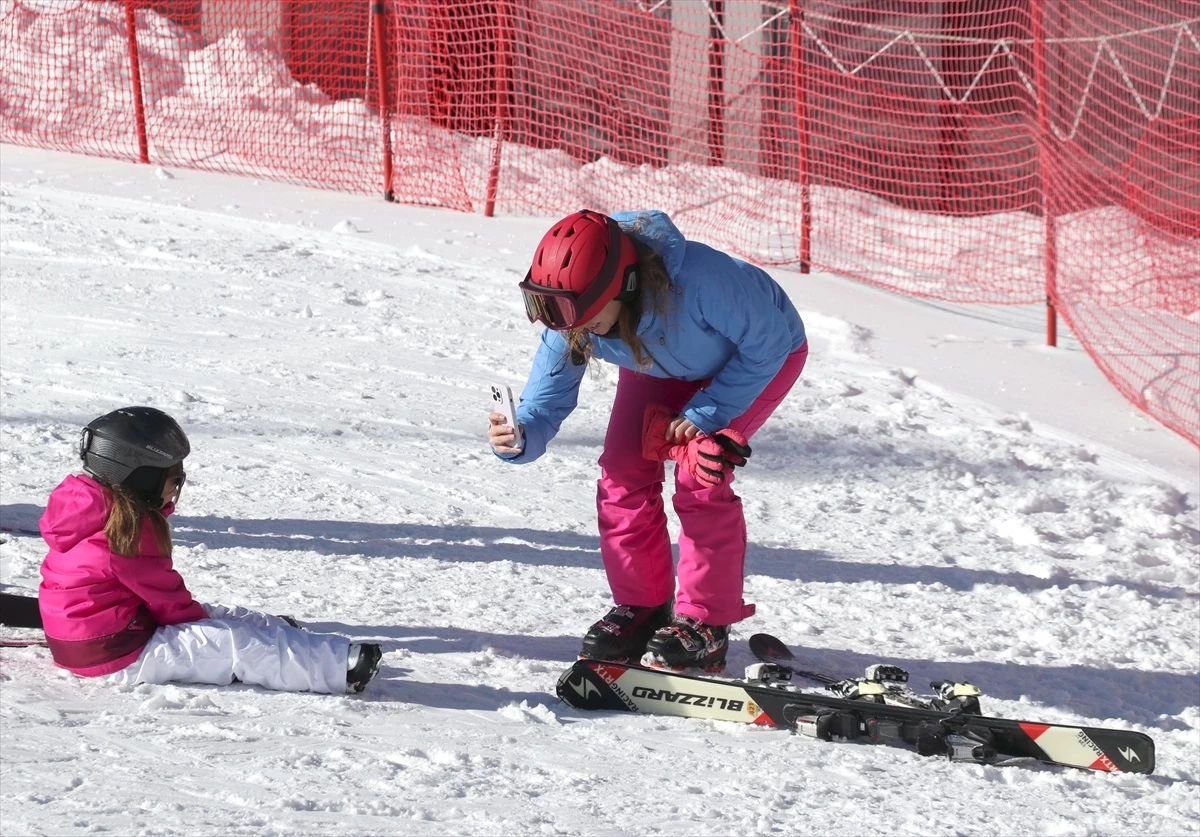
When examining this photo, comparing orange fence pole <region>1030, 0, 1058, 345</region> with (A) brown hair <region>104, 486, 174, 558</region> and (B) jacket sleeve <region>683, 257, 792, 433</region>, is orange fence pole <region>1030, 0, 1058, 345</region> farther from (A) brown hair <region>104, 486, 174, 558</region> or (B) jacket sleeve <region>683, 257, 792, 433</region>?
(A) brown hair <region>104, 486, 174, 558</region>

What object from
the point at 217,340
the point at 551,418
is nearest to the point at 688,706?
the point at 551,418

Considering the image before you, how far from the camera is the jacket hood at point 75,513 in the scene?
351cm

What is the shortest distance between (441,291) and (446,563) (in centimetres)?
369

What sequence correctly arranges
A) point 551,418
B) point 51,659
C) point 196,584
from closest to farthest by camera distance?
point 51,659
point 551,418
point 196,584

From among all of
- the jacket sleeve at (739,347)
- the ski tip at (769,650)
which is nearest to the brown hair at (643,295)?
the jacket sleeve at (739,347)

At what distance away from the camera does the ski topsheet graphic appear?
12.0 ft

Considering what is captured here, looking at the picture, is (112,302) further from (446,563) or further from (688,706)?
(688,706)

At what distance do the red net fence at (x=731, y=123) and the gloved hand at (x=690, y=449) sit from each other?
504cm

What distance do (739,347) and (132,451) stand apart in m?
1.54

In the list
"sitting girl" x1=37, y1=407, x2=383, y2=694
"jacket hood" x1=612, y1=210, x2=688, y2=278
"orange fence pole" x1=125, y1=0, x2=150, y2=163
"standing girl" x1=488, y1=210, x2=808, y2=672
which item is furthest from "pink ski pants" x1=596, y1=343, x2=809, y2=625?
"orange fence pole" x1=125, y1=0, x2=150, y2=163

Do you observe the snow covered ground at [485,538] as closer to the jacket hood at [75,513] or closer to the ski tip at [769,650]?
the ski tip at [769,650]

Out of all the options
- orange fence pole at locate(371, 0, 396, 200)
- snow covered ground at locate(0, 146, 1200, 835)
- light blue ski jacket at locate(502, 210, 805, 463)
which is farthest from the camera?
orange fence pole at locate(371, 0, 396, 200)

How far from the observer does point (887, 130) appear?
12.2m

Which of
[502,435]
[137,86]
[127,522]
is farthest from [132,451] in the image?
[137,86]
